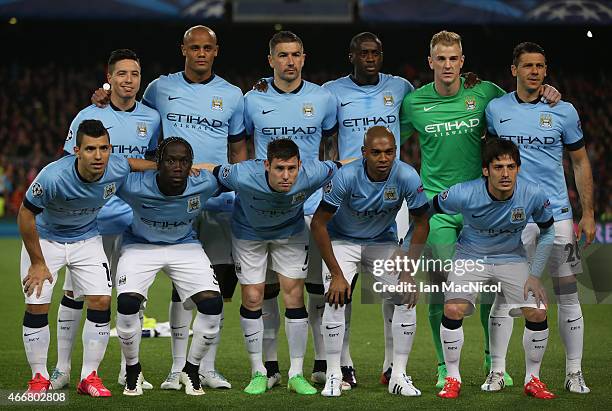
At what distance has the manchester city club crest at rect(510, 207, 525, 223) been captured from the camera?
7.32m

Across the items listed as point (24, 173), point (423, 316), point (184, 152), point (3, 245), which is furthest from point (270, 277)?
point (24, 173)

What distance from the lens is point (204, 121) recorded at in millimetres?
8133

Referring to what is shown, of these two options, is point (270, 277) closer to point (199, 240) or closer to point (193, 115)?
point (199, 240)

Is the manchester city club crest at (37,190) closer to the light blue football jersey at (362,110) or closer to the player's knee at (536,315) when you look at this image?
the light blue football jersey at (362,110)

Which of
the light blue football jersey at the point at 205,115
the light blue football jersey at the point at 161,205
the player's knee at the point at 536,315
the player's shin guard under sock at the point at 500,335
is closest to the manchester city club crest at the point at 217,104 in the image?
the light blue football jersey at the point at 205,115

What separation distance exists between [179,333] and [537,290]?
268 centimetres

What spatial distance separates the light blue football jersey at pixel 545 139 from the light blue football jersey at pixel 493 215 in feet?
0.73

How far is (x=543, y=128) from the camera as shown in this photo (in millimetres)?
7719

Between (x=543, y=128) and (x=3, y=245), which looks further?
(x=3, y=245)

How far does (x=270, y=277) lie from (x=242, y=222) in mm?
551

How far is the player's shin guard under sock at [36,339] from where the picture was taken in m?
7.36

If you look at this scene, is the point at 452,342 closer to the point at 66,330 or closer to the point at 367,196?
the point at 367,196

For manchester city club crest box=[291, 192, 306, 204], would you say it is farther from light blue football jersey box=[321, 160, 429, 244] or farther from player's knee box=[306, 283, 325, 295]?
player's knee box=[306, 283, 325, 295]

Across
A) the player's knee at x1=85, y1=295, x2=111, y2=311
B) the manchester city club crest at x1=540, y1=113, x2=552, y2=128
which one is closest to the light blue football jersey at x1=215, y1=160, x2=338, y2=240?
the player's knee at x1=85, y1=295, x2=111, y2=311
